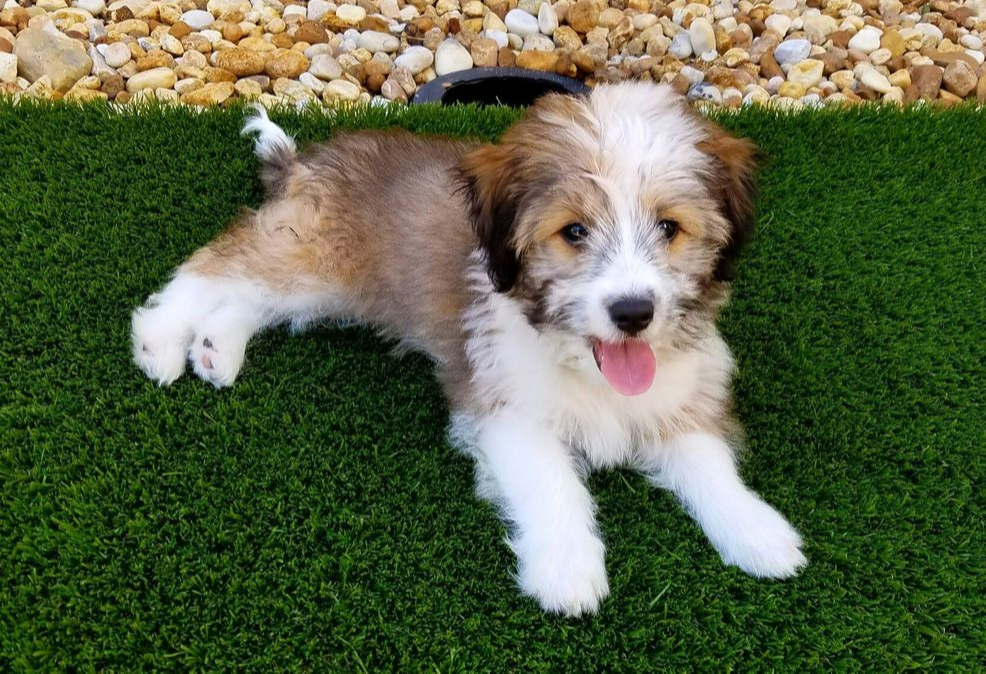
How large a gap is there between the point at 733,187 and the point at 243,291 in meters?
2.34

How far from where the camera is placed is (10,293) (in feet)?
12.1

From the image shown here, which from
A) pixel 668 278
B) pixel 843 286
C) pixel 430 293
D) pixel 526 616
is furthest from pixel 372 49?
pixel 526 616

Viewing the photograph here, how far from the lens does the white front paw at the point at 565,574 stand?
8.83 ft

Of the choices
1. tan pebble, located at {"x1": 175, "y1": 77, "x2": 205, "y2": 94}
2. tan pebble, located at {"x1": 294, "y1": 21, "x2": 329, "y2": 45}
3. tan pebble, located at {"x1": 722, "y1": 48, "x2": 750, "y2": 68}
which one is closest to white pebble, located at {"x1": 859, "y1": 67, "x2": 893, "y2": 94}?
tan pebble, located at {"x1": 722, "y1": 48, "x2": 750, "y2": 68}

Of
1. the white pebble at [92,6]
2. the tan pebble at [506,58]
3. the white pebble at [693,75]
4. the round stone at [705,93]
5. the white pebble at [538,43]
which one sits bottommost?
the round stone at [705,93]

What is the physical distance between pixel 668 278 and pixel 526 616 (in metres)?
1.28

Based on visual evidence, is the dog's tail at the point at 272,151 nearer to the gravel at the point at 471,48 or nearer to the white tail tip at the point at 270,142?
the white tail tip at the point at 270,142

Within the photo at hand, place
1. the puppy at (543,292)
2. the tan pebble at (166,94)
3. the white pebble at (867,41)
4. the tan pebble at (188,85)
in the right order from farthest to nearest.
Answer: the white pebble at (867,41), the tan pebble at (188,85), the tan pebble at (166,94), the puppy at (543,292)

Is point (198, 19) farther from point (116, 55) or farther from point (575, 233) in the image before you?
point (575, 233)

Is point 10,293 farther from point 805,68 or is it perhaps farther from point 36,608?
point 805,68

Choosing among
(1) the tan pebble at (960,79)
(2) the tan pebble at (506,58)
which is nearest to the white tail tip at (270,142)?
(2) the tan pebble at (506,58)

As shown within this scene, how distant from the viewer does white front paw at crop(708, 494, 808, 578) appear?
2.85 metres

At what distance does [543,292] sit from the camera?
263 centimetres

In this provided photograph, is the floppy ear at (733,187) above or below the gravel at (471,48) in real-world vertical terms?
above
